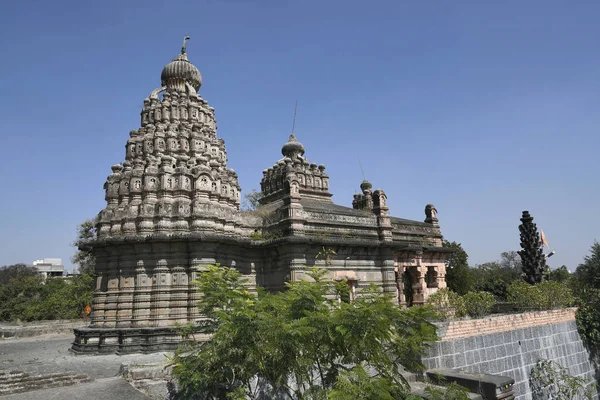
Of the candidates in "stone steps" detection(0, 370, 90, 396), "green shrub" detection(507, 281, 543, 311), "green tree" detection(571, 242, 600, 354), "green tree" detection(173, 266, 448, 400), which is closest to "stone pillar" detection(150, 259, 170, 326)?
"stone steps" detection(0, 370, 90, 396)

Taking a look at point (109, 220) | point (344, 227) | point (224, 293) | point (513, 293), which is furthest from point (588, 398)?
point (109, 220)

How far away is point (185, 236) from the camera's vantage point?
650 inches

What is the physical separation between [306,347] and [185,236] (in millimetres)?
10594

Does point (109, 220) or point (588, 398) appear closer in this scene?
point (588, 398)

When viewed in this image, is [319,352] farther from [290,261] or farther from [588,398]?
[588,398]

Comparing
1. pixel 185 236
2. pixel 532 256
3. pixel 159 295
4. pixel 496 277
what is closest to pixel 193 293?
pixel 159 295

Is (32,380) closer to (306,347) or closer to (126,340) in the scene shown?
(126,340)

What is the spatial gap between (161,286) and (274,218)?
5831 millimetres

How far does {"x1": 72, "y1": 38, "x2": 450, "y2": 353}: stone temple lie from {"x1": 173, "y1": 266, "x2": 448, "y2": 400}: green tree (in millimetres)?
8114

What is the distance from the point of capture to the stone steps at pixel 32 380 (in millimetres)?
9711

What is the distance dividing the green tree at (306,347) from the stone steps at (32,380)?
4.03 meters

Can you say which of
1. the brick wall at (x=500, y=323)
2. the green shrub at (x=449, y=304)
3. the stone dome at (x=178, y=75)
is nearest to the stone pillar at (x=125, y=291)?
the stone dome at (x=178, y=75)

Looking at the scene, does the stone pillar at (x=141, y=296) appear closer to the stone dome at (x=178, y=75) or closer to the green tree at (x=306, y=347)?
the green tree at (x=306, y=347)

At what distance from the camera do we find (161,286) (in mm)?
16703
